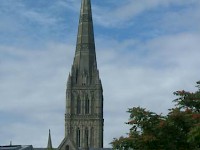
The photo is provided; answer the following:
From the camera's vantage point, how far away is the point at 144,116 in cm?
3669

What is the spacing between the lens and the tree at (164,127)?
114 ft

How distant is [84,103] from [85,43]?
15.1m

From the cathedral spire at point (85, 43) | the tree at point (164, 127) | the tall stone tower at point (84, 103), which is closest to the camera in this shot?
the tree at point (164, 127)

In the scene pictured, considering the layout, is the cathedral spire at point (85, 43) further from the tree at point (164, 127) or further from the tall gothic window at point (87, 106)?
the tree at point (164, 127)

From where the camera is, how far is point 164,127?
35.3m

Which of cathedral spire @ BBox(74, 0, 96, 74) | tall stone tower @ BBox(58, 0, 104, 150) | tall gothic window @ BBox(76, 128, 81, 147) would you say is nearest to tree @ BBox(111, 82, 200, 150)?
tall stone tower @ BBox(58, 0, 104, 150)

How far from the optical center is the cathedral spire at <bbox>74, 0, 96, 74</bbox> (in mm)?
144500

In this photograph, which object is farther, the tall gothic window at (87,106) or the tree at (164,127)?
the tall gothic window at (87,106)

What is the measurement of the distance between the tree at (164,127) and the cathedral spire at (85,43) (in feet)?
348

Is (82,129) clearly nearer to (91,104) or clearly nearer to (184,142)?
(91,104)

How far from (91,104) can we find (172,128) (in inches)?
4096

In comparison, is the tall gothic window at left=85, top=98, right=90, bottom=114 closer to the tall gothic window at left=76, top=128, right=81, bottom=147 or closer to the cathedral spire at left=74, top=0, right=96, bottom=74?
the tall gothic window at left=76, top=128, right=81, bottom=147

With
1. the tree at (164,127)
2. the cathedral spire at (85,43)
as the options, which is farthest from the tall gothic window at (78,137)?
the tree at (164,127)

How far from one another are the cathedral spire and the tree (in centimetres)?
10600
